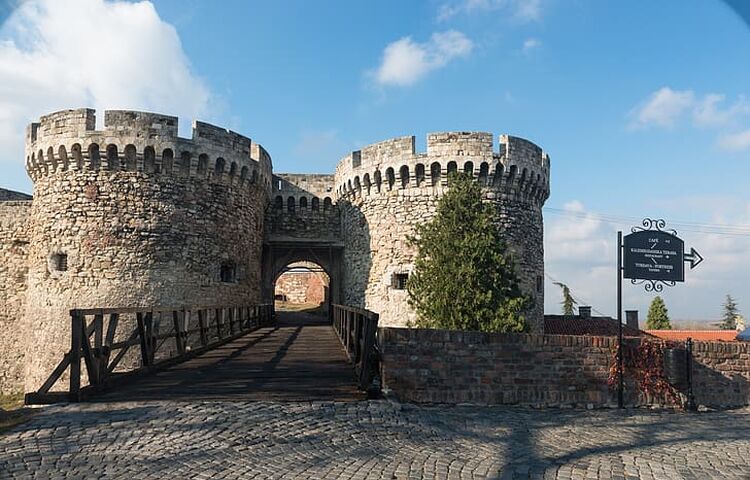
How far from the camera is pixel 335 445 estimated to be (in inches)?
178

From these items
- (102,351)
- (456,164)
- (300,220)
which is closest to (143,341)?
(102,351)

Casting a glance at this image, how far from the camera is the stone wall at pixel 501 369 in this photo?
7.47 metres

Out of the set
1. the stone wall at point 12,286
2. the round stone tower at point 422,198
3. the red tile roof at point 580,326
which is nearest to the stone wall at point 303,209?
the round stone tower at point 422,198

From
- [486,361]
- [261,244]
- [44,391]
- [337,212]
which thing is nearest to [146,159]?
[261,244]

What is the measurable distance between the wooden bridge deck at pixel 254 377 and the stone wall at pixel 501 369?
825mm

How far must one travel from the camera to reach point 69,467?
369 cm

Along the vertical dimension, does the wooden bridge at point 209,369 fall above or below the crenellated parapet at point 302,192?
below

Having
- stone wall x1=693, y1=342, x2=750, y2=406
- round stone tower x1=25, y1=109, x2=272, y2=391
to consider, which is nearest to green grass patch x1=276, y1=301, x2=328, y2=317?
round stone tower x1=25, y1=109, x2=272, y2=391

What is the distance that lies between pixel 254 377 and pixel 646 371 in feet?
19.0

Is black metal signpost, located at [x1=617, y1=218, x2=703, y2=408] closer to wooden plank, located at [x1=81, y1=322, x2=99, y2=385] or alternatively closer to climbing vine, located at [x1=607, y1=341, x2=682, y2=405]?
climbing vine, located at [x1=607, y1=341, x2=682, y2=405]

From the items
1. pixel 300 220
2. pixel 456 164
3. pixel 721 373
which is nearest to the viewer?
pixel 721 373

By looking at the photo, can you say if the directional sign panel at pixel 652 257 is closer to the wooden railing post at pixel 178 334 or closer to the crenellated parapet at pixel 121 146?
the wooden railing post at pixel 178 334

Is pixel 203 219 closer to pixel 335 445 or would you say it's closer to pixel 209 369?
pixel 209 369

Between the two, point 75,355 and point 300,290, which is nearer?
point 75,355
